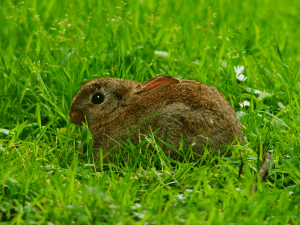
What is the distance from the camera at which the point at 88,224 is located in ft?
10.3

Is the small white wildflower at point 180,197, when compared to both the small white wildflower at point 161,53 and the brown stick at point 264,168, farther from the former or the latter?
the small white wildflower at point 161,53

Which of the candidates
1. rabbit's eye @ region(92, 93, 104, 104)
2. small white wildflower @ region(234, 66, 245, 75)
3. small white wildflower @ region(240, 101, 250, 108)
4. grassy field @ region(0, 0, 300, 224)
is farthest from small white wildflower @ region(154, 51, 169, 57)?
rabbit's eye @ region(92, 93, 104, 104)

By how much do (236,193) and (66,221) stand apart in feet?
4.50

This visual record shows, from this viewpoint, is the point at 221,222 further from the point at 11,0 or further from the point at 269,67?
the point at 11,0

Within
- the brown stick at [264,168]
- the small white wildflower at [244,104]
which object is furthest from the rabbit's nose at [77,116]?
the brown stick at [264,168]

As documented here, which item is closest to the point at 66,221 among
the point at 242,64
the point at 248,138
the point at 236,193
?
the point at 236,193

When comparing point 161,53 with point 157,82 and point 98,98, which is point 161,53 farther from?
point 98,98

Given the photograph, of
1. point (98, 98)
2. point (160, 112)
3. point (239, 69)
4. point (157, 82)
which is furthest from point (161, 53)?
point (160, 112)

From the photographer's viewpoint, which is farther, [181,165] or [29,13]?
[29,13]

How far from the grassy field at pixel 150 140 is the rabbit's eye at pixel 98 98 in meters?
0.44

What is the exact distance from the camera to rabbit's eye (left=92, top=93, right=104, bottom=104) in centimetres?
514

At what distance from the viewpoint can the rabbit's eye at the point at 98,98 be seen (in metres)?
5.14

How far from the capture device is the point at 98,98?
5.14 metres

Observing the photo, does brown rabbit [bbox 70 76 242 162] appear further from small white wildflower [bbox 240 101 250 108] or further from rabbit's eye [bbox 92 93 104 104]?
small white wildflower [bbox 240 101 250 108]
